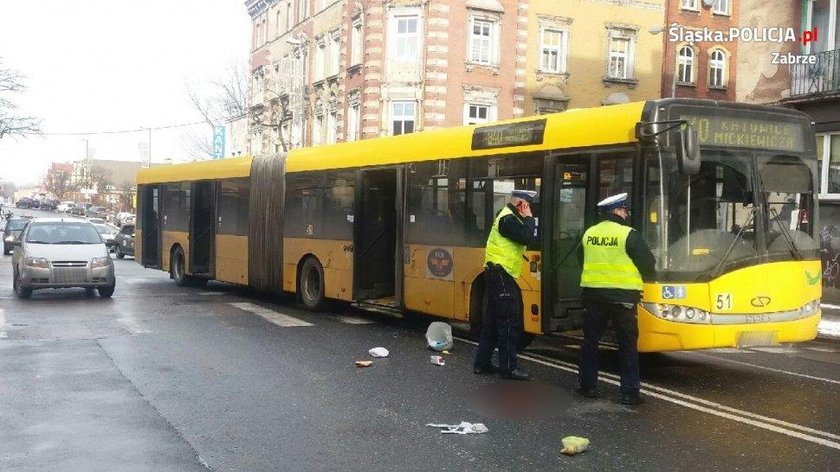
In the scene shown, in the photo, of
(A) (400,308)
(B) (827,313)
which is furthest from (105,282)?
(B) (827,313)

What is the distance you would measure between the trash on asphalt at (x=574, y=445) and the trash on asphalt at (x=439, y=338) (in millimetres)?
4546

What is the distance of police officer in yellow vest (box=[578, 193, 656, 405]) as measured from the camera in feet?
25.6

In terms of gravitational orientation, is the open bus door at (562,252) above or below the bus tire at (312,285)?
above

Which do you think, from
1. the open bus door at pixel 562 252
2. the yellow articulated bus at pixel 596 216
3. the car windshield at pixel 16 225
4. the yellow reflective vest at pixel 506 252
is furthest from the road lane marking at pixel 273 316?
the car windshield at pixel 16 225

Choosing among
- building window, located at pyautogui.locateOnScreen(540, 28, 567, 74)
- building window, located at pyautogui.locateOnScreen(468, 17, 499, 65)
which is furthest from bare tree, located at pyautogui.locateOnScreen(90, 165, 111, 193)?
building window, located at pyautogui.locateOnScreen(540, 28, 567, 74)

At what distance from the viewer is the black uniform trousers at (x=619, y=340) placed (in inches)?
307

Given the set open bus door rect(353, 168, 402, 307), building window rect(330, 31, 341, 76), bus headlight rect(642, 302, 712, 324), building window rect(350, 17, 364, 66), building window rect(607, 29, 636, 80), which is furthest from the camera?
building window rect(330, 31, 341, 76)

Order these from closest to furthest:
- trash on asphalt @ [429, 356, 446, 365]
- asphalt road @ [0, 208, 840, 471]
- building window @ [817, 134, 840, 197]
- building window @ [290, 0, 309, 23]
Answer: asphalt road @ [0, 208, 840, 471]
trash on asphalt @ [429, 356, 446, 365]
building window @ [817, 134, 840, 197]
building window @ [290, 0, 309, 23]

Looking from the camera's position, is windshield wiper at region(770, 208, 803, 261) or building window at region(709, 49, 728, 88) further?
building window at region(709, 49, 728, 88)

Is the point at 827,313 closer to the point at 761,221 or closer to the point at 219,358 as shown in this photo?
the point at 761,221

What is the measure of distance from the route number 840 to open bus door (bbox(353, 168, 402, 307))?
654 centimetres

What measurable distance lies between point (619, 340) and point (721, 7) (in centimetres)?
3651

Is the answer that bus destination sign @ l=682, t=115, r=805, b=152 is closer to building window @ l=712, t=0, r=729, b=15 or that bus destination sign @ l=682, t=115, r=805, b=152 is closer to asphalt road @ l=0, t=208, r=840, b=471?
asphalt road @ l=0, t=208, r=840, b=471

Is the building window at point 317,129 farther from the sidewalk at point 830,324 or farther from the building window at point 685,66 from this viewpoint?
the sidewalk at point 830,324
